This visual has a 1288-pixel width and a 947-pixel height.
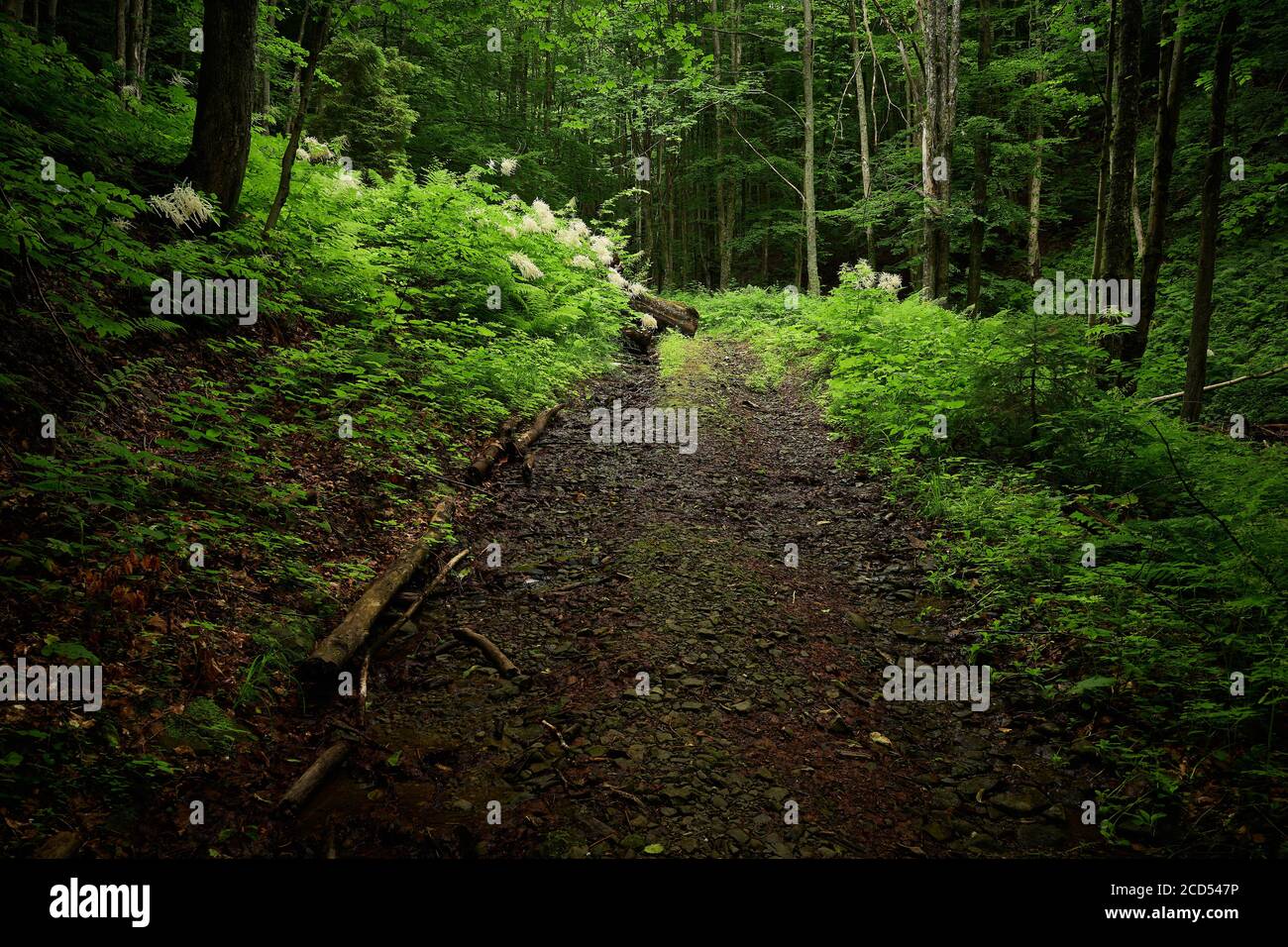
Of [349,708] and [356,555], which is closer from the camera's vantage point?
[349,708]

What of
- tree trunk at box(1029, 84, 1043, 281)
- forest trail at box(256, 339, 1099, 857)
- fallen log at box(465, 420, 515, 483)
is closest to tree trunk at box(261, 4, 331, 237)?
fallen log at box(465, 420, 515, 483)

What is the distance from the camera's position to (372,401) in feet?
23.3

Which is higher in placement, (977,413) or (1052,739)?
(977,413)

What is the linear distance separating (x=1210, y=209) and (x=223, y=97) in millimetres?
11179

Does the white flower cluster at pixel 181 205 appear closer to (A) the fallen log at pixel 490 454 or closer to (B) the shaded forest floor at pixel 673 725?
(A) the fallen log at pixel 490 454

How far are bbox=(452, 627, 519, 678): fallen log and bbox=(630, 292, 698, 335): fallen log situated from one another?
1359 cm

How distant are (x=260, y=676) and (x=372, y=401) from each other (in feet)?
13.8

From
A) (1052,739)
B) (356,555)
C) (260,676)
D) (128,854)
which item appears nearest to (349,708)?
(260,676)

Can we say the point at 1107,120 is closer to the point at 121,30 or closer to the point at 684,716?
the point at 684,716

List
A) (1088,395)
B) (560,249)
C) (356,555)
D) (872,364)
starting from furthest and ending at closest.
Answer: (560,249) → (872,364) → (1088,395) → (356,555)
